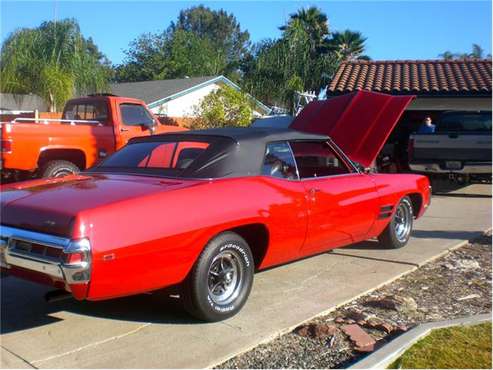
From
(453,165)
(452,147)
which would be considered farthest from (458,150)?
(453,165)

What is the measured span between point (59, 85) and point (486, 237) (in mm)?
14740

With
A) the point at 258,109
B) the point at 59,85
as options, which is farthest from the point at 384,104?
the point at 258,109

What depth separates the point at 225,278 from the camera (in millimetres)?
4387

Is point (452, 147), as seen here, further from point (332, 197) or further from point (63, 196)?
point (63, 196)

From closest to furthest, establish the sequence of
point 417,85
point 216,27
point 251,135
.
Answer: point 251,135, point 417,85, point 216,27

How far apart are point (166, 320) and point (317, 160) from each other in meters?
2.44

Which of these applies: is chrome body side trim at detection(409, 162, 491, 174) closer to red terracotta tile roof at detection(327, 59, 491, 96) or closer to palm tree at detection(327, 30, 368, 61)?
red terracotta tile roof at detection(327, 59, 491, 96)

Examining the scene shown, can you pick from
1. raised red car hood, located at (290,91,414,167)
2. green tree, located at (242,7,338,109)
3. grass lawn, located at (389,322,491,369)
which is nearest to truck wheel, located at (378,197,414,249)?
raised red car hood, located at (290,91,414,167)

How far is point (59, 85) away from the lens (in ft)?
61.1

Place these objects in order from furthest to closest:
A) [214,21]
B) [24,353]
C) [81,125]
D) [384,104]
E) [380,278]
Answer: [214,21] → [81,125] → [384,104] → [380,278] → [24,353]

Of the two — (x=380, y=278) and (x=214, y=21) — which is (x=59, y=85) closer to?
(x=380, y=278)

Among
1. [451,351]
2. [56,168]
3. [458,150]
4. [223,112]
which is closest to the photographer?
[451,351]

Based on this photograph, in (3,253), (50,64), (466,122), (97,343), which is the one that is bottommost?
(97,343)

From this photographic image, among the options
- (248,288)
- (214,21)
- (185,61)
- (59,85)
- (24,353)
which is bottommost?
(24,353)
